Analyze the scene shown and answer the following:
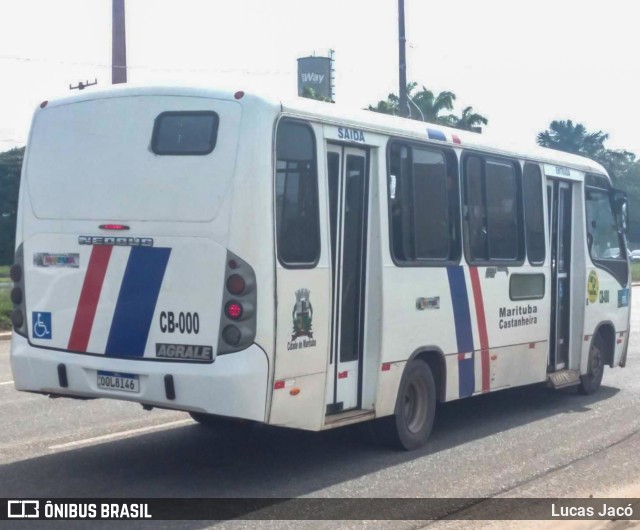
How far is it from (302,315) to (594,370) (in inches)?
258

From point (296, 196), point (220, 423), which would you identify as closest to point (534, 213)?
point (220, 423)

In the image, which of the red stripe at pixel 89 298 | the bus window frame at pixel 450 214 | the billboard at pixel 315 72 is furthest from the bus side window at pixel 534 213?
the billboard at pixel 315 72

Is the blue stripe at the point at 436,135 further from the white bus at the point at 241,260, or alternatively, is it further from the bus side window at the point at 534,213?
the bus side window at the point at 534,213

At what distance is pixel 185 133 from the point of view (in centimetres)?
818

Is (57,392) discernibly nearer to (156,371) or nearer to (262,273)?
(156,371)

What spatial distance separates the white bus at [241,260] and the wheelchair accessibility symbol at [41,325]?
1 centimetres

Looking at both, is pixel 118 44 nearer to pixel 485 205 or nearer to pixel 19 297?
pixel 485 205

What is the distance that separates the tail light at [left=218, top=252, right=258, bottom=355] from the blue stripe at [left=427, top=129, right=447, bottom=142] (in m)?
3.07

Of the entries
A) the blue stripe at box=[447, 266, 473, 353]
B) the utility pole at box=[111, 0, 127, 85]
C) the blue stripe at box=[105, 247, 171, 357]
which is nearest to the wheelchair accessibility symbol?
the blue stripe at box=[105, 247, 171, 357]

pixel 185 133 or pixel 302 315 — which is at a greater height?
pixel 185 133

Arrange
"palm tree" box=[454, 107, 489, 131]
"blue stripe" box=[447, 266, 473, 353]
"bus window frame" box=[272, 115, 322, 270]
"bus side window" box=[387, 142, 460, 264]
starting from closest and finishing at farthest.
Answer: "bus window frame" box=[272, 115, 322, 270]
"bus side window" box=[387, 142, 460, 264]
"blue stripe" box=[447, 266, 473, 353]
"palm tree" box=[454, 107, 489, 131]

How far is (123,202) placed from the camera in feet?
27.2

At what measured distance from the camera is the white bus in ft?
25.9

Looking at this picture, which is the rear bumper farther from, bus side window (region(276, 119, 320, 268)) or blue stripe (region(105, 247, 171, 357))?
bus side window (region(276, 119, 320, 268))
